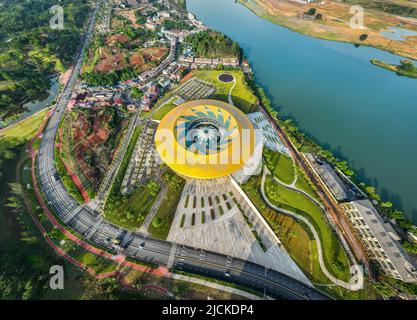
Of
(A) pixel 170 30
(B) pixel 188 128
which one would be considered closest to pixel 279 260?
(B) pixel 188 128

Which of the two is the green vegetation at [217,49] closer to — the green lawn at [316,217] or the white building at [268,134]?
the white building at [268,134]

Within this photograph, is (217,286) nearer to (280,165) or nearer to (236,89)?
(280,165)

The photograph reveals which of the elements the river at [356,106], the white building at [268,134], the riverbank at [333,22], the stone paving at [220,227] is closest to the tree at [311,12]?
the riverbank at [333,22]

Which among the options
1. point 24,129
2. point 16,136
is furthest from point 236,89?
point 16,136

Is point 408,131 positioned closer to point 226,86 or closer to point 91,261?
point 226,86

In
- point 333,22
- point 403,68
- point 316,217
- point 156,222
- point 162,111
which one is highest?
point 333,22

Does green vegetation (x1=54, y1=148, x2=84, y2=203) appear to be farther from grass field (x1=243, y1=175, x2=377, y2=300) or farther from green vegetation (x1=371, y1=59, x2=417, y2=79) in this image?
green vegetation (x1=371, y1=59, x2=417, y2=79)

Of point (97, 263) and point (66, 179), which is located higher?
point (66, 179)

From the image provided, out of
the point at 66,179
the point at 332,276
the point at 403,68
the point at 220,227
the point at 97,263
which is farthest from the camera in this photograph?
the point at 403,68

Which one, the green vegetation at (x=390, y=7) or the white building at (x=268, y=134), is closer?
the white building at (x=268, y=134)
